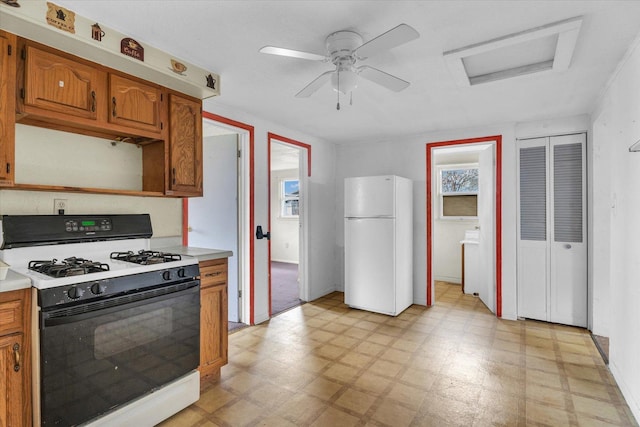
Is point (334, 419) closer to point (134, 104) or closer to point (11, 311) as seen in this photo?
point (11, 311)

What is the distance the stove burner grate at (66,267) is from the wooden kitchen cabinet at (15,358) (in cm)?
14

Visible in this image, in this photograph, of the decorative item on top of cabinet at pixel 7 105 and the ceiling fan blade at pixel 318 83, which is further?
the ceiling fan blade at pixel 318 83

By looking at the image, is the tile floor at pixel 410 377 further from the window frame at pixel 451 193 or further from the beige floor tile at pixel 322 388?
the window frame at pixel 451 193

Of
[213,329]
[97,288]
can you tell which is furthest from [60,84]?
[213,329]

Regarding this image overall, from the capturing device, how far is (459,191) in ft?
17.6

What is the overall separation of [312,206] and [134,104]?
8.50 ft

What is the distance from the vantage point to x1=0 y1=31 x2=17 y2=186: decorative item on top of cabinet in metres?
1.62

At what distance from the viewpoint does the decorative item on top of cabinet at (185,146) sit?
2.41 metres

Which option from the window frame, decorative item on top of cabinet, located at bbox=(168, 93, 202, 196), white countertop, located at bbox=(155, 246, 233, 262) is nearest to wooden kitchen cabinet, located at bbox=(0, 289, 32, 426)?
white countertop, located at bbox=(155, 246, 233, 262)

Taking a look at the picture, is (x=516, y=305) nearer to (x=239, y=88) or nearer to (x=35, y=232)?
(x=239, y=88)

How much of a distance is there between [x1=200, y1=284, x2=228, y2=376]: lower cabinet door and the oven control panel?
0.77 meters

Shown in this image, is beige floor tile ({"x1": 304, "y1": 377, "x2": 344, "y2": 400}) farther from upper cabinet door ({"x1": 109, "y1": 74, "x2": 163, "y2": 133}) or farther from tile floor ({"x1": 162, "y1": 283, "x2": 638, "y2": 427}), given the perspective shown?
upper cabinet door ({"x1": 109, "y1": 74, "x2": 163, "y2": 133})

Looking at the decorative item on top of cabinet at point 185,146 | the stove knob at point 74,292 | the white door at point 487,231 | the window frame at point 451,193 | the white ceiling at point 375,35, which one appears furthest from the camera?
the window frame at point 451,193

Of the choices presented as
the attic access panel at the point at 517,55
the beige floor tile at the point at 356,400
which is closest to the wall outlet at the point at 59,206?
the beige floor tile at the point at 356,400
